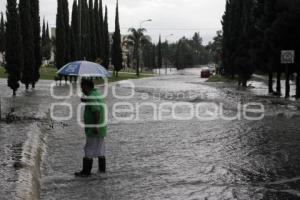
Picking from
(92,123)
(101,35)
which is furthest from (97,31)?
(92,123)

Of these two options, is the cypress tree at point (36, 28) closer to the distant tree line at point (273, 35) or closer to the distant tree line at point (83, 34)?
the distant tree line at point (83, 34)

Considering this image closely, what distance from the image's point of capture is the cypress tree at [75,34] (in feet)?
187

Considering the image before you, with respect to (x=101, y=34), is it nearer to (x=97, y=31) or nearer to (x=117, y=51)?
(x=97, y=31)

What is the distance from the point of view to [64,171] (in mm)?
11000

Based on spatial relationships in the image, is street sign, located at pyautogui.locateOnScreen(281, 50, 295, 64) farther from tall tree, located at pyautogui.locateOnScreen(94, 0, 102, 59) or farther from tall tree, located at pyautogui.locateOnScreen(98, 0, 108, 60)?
tall tree, located at pyautogui.locateOnScreen(98, 0, 108, 60)

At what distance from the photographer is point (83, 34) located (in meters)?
65.1

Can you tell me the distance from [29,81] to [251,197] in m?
28.9

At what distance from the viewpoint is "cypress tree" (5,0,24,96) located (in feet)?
98.9

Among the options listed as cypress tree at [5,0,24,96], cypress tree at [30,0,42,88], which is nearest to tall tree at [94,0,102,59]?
cypress tree at [30,0,42,88]

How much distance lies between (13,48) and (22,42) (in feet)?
7.14

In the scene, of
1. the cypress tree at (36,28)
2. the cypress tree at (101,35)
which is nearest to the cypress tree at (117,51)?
the cypress tree at (101,35)

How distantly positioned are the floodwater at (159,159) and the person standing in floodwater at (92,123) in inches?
17.1

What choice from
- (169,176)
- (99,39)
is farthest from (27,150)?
(99,39)

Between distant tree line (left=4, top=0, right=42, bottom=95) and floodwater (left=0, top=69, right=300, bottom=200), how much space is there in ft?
36.1
